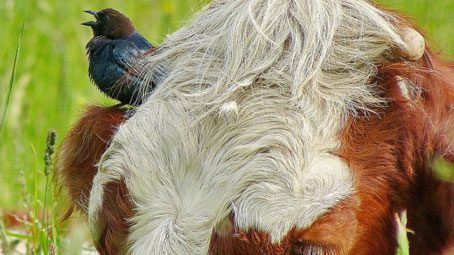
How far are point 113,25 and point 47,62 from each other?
215 inches

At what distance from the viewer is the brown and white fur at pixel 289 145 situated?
3.11m

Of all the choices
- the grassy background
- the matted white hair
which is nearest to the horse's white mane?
the matted white hair

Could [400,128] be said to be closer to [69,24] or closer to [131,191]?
[131,191]

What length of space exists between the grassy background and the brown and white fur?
288 cm

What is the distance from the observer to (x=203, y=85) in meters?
3.43

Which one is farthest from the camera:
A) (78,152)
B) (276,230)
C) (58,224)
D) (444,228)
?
(58,224)

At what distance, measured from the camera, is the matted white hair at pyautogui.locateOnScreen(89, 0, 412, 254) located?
3.13 m

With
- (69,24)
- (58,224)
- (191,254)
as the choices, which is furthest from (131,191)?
(69,24)

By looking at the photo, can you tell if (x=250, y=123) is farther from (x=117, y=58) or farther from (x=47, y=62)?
(x=47, y=62)

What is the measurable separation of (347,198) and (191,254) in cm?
46

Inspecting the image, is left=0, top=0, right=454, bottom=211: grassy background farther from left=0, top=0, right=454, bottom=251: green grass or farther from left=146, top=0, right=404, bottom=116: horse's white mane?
left=146, top=0, right=404, bottom=116: horse's white mane

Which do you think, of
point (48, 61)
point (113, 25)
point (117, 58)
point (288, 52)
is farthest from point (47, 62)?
point (288, 52)

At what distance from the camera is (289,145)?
317cm

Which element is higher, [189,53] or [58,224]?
[189,53]
